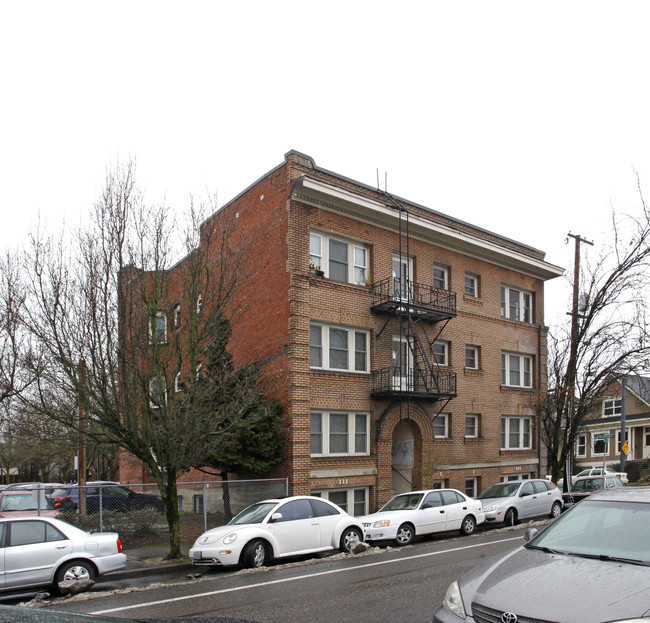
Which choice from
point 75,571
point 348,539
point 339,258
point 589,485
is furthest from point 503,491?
point 75,571

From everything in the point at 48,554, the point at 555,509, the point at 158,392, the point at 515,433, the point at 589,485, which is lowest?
the point at 589,485

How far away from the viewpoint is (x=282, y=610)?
8703 millimetres

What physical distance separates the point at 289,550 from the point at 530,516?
9.93 m

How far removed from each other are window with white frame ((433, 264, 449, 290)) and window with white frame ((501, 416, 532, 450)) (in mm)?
6417

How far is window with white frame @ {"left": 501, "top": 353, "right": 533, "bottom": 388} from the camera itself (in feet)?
93.3

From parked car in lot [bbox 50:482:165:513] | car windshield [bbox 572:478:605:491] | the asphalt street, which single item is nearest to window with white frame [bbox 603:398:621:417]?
car windshield [bbox 572:478:605:491]

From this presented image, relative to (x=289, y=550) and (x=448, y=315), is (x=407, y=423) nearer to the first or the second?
(x=448, y=315)

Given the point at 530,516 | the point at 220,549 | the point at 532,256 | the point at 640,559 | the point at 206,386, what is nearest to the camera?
the point at 640,559

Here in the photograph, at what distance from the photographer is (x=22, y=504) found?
19641mm

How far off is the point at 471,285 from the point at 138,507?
1562 cm

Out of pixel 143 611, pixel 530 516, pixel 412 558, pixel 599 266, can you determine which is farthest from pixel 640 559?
pixel 599 266

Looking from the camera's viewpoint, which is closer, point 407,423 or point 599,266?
point 407,423

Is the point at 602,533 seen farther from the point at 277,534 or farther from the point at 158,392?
the point at 158,392

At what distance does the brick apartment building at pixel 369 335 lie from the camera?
69.4 ft
